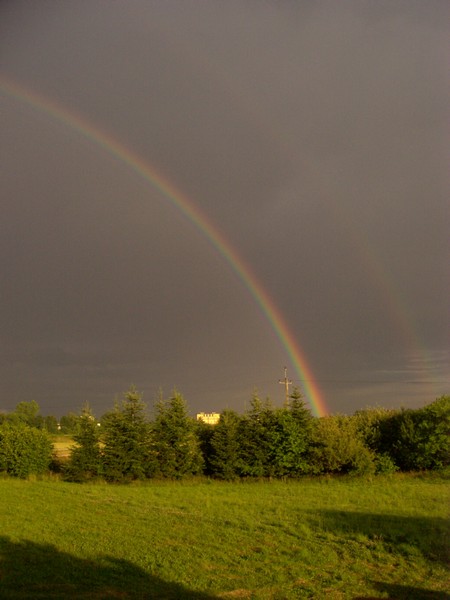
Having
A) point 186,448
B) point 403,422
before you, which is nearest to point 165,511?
point 186,448

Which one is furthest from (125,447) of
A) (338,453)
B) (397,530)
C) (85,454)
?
(397,530)

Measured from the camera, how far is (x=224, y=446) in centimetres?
2889

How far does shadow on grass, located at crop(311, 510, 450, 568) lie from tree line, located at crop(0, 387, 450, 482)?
41.2 ft

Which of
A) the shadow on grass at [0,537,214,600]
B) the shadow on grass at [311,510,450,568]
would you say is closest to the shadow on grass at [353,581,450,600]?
the shadow on grass at [311,510,450,568]

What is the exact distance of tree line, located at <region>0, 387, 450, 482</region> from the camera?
28.3 meters

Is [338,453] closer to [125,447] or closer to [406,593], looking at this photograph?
[125,447]

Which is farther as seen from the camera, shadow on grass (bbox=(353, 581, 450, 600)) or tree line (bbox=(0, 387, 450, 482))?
tree line (bbox=(0, 387, 450, 482))

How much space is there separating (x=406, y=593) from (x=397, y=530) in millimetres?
5171

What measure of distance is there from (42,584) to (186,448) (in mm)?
21124

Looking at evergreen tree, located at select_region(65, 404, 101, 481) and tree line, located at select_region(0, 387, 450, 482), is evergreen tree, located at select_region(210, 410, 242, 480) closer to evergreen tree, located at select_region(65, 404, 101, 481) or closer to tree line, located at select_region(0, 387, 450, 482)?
tree line, located at select_region(0, 387, 450, 482)

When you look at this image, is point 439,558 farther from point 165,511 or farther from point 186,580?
point 165,511

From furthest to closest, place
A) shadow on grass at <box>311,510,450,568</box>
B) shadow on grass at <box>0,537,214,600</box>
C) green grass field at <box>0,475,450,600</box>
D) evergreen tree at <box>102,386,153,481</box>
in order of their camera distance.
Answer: evergreen tree at <box>102,386,153,481</box>
shadow on grass at <box>311,510,450,568</box>
green grass field at <box>0,475,450,600</box>
shadow on grass at <box>0,537,214,600</box>

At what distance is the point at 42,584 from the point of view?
793 cm

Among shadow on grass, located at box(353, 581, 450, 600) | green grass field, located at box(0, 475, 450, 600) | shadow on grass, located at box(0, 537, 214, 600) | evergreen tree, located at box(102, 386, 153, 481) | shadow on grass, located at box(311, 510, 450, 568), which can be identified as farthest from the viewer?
evergreen tree, located at box(102, 386, 153, 481)
